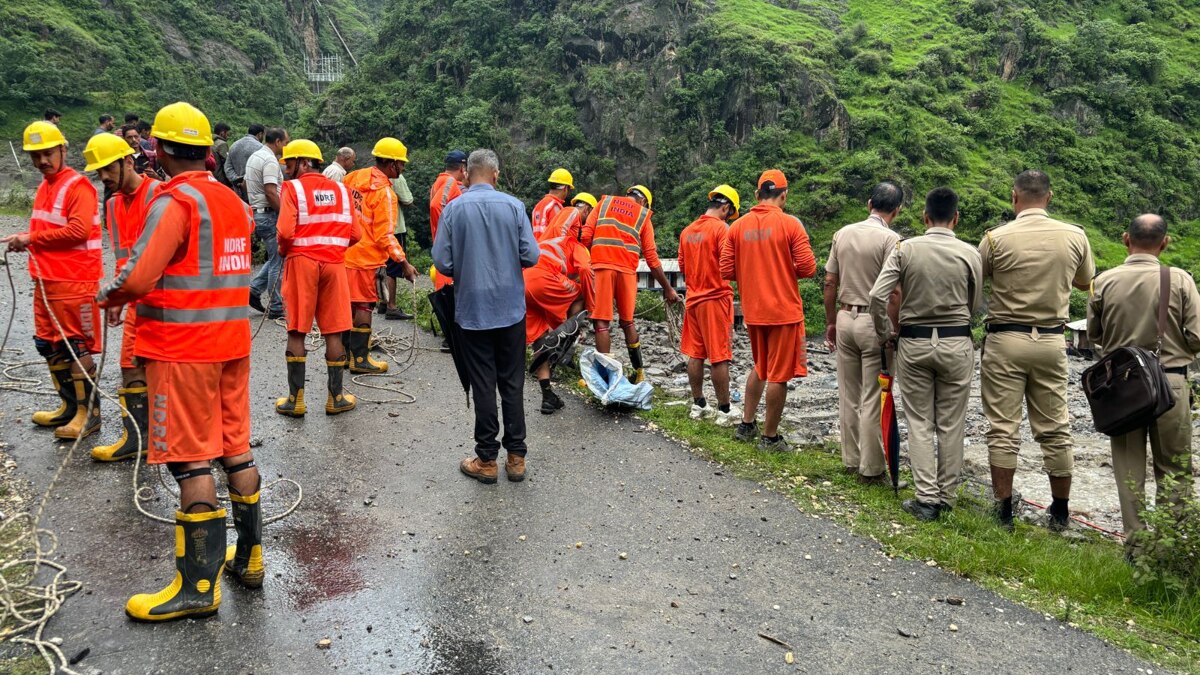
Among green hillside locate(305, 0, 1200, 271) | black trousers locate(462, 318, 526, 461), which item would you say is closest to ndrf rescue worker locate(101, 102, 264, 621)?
black trousers locate(462, 318, 526, 461)

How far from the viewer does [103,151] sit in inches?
166

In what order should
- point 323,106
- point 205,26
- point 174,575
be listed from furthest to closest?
point 205,26 → point 323,106 → point 174,575

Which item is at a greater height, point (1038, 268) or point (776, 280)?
point (1038, 268)

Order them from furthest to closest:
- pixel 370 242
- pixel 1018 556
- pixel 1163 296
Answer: pixel 370 242 < pixel 1163 296 < pixel 1018 556

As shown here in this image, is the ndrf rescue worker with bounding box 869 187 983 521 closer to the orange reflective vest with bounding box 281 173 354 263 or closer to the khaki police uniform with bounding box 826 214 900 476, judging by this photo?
the khaki police uniform with bounding box 826 214 900 476

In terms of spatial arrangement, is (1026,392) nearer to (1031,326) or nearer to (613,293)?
(1031,326)

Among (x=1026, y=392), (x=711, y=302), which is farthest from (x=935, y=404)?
(x=711, y=302)

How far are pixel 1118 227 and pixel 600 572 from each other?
4680 cm

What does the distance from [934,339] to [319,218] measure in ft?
15.0

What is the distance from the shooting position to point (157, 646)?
322cm

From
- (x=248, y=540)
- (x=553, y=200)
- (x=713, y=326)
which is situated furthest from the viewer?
(x=553, y=200)

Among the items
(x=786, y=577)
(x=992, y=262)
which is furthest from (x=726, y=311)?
(x=786, y=577)

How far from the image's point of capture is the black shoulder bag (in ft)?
14.3

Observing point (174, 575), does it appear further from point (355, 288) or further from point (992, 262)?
point (992, 262)
